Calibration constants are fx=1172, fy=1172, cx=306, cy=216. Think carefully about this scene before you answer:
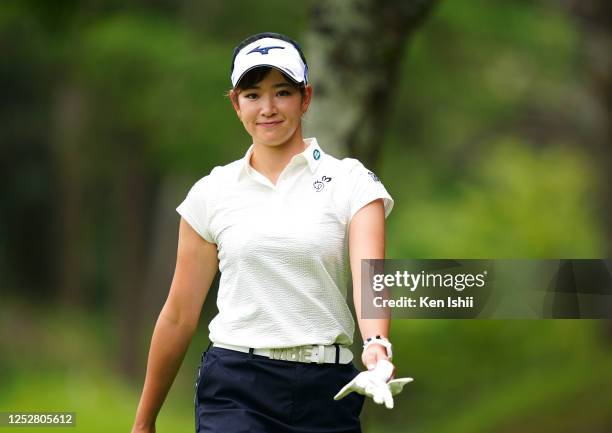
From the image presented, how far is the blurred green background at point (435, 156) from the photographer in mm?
12562

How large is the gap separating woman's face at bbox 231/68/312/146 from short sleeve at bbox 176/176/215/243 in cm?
27

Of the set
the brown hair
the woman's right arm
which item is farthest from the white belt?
the brown hair

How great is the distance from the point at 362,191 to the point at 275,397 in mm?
757

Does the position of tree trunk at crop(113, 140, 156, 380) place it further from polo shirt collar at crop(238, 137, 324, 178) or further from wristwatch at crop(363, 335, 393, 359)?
wristwatch at crop(363, 335, 393, 359)

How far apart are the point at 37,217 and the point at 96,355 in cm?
752

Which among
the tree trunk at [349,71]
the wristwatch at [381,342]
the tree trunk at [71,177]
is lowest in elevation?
the wristwatch at [381,342]

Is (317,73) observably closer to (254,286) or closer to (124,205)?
(254,286)

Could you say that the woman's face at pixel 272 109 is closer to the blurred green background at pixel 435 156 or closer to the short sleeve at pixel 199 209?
the short sleeve at pixel 199 209

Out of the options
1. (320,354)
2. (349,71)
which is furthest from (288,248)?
(349,71)

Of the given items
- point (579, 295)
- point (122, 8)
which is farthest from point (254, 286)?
point (122, 8)

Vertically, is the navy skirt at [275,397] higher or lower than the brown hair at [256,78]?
lower

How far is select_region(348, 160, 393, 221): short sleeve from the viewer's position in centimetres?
398

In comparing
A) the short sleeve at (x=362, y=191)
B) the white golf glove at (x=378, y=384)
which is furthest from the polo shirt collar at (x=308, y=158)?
the white golf glove at (x=378, y=384)

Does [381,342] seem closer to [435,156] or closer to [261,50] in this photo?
[261,50]
